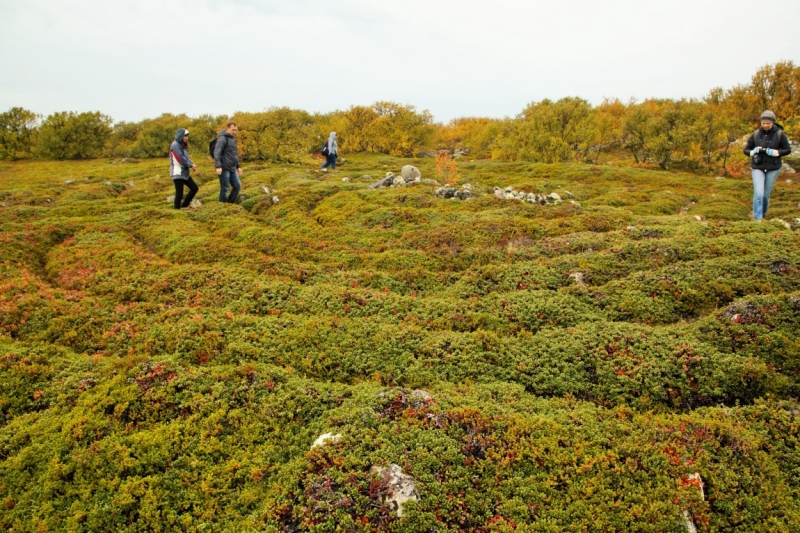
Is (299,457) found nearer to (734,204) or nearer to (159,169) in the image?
(734,204)

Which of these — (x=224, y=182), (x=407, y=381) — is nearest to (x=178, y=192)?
(x=224, y=182)

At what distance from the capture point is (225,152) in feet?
74.5

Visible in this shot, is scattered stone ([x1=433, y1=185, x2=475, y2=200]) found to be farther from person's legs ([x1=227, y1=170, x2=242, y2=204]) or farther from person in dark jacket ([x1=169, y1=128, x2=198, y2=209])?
person in dark jacket ([x1=169, y1=128, x2=198, y2=209])

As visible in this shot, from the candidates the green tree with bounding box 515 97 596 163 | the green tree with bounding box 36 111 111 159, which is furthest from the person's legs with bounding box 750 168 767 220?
the green tree with bounding box 36 111 111 159

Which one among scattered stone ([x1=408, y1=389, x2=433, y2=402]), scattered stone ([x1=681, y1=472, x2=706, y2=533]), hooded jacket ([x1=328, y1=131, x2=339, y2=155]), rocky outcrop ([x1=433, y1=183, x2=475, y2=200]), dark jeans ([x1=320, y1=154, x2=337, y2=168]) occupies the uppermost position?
hooded jacket ([x1=328, y1=131, x2=339, y2=155])

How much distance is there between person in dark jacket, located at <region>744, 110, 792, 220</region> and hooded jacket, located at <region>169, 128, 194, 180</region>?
2543 centimetres

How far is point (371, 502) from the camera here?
5961mm

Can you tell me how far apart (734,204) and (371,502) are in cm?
2954

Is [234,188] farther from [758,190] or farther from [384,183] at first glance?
[758,190]

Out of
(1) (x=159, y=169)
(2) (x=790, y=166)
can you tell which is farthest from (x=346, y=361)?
(2) (x=790, y=166)

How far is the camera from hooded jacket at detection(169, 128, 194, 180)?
20.4 m

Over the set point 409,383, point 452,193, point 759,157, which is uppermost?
point 759,157

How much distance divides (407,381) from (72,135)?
66.3m

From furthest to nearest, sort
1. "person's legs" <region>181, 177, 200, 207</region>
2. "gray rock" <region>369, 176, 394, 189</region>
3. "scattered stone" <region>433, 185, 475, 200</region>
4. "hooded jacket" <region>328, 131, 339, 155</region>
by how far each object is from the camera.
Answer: "hooded jacket" <region>328, 131, 339, 155</region>, "gray rock" <region>369, 176, 394, 189</region>, "scattered stone" <region>433, 185, 475, 200</region>, "person's legs" <region>181, 177, 200, 207</region>
